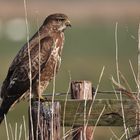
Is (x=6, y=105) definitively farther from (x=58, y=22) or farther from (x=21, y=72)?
(x=58, y=22)

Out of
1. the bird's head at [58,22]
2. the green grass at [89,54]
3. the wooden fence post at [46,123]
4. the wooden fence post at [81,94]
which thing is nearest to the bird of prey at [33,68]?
the bird's head at [58,22]

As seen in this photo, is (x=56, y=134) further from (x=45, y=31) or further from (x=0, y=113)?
(x=45, y=31)

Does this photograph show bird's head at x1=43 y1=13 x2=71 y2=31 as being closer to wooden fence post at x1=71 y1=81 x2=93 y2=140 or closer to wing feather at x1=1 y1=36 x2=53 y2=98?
wing feather at x1=1 y1=36 x2=53 y2=98

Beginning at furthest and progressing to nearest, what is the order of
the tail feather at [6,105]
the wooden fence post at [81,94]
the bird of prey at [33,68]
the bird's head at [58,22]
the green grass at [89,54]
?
the green grass at [89,54], the bird's head at [58,22], the bird of prey at [33,68], the tail feather at [6,105], the wooden fence post at [81,94]

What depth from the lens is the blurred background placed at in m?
21.3

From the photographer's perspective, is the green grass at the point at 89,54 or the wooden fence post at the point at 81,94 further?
the green grass at the point at 89,54

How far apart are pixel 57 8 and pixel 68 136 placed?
33.5 meters

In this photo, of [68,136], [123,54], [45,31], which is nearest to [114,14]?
[123,54]

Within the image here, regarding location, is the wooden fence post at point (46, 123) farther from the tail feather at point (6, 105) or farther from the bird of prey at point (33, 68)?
the bird of prey at point (33, 68)

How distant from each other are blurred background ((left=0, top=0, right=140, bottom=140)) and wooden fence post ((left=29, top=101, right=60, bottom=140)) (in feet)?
18.6

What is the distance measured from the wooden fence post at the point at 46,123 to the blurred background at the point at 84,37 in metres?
5.68

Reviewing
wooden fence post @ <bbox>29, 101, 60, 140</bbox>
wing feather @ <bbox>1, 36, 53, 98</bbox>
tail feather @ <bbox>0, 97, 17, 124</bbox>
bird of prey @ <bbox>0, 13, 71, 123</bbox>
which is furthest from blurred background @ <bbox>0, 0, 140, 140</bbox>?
wooden fence post @ <bbox>29, 101, 60, 140</bbox>

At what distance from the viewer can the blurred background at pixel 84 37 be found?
21.3m

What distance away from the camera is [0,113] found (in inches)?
360
